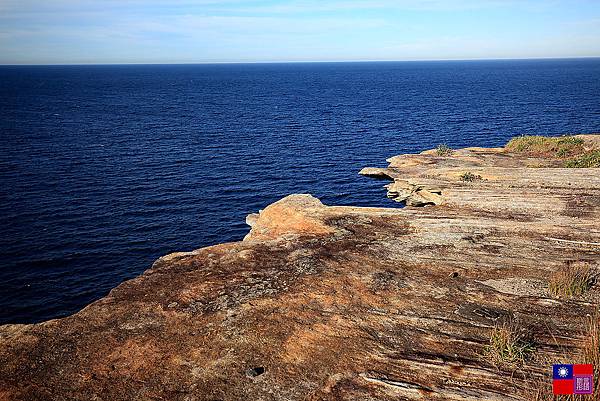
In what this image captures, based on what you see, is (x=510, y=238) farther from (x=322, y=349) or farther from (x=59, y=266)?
(x=59, y=266)

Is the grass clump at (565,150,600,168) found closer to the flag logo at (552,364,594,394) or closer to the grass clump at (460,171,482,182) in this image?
the grass clump at (460,171,482,182)

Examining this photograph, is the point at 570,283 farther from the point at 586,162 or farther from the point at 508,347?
the point at 586,162

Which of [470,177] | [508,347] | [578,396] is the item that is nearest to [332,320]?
[508,347]

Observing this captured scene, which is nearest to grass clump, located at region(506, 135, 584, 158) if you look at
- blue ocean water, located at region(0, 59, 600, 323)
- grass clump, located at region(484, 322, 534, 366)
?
blue ocean water, located at region(0, 59, 600, 323)

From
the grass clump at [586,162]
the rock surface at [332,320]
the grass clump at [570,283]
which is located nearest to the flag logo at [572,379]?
the rock surface at [332,320]

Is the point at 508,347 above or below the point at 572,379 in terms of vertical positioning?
below

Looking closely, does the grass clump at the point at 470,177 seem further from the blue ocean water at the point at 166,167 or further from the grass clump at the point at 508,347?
the grass clump at the point at 508,347
